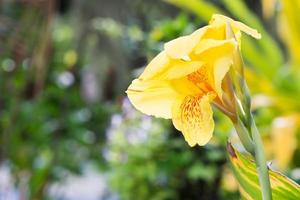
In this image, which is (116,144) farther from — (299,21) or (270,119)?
(299,21)

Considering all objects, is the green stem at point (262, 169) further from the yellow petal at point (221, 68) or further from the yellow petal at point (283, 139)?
the yellow petal at point (283, 139)

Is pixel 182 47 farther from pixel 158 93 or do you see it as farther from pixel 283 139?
pixel 283 139

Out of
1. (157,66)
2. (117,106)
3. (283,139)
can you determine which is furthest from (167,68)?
(117,106)

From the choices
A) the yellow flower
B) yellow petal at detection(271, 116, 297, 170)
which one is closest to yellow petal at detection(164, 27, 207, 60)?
the yellow flower

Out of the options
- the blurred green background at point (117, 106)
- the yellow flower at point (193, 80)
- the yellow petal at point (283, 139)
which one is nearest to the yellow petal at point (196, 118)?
the yellow flower at point (193, 80)

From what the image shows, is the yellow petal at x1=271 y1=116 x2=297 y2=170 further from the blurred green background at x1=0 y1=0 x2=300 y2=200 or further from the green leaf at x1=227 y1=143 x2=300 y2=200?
the green leaf at x1=227 y1=143 x2=300 y2=200

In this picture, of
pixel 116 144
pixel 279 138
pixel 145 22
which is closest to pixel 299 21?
pixel 279 138

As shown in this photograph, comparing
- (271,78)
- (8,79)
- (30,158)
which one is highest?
(8,79)
